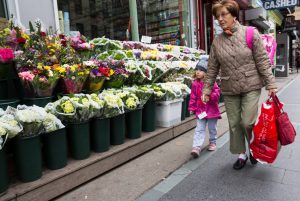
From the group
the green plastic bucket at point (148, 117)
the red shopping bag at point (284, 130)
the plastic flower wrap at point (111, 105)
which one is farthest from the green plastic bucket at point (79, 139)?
the red shopping bag at point (284, 130)

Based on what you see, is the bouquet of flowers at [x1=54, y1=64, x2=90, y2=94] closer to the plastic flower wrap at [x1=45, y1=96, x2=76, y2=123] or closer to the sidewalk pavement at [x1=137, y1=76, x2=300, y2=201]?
the plastic flower wrap at [x1=45, y1=96, x2=76, y2=123]

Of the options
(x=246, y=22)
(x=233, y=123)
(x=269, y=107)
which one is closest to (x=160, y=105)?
(x=233, y=123)

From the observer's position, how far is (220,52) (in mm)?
3234

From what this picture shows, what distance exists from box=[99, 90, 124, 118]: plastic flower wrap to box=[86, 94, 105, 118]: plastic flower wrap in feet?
0.19

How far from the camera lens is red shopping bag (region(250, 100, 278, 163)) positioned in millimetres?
3027

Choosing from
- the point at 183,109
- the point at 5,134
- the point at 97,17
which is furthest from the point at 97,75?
the point at 97,17

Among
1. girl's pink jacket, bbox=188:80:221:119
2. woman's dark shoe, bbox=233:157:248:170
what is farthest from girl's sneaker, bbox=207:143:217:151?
woman's dark shoe, bbox=233:157:248:170

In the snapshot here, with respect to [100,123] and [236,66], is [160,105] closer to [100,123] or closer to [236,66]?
[100,123]

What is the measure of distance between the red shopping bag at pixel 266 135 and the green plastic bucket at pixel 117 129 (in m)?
1.67

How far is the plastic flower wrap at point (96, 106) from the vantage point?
3289 millimetres

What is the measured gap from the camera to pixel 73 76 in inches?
141

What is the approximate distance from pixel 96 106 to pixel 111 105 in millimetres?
230

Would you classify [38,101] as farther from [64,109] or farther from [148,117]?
[148,117]

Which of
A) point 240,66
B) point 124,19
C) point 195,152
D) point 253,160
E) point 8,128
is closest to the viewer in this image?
point 8,128
